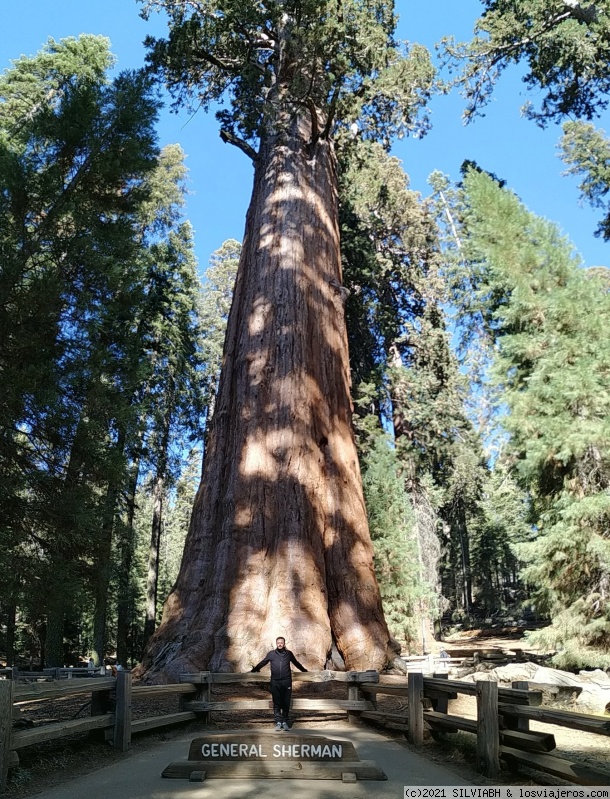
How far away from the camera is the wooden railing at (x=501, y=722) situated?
416 cm

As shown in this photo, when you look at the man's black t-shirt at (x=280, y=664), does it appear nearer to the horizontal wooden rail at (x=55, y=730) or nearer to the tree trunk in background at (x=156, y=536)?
the horizontal wooden rail at (x=55, y=730)

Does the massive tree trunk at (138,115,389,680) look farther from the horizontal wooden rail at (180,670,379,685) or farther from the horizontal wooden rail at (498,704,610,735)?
the horizontal wooden rail at (498,704,610,735)

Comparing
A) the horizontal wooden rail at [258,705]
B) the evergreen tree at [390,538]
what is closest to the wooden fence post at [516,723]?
the horizontal wooden rail at [258,705]

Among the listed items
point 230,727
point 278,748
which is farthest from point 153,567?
point 278,748

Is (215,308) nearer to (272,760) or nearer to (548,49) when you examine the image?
(548,49)

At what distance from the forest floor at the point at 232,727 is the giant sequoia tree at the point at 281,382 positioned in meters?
0.46

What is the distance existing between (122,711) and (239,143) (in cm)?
1181

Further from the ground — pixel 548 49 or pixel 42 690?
pixel 548 49

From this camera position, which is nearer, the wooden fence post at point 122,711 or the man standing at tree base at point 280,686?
the wooden fence post at point 122,711

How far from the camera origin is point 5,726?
15.2 ft

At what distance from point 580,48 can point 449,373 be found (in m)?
11.1

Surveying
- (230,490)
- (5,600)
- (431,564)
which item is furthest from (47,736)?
(431,564)

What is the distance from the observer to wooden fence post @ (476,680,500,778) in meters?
5.18

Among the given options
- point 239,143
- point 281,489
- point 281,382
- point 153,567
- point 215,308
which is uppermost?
point 215,308
